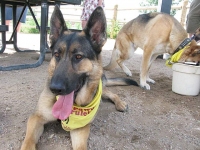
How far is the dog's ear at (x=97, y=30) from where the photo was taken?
81.4 inches

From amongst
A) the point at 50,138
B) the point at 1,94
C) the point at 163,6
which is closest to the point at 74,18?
the point at 163,6

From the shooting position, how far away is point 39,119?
1.93m

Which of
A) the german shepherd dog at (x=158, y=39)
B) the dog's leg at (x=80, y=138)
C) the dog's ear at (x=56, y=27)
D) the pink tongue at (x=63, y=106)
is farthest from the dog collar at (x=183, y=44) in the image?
the pink tongue at (x=63, y=106)

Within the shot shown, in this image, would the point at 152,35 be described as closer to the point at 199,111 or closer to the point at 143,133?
the point at 199,111

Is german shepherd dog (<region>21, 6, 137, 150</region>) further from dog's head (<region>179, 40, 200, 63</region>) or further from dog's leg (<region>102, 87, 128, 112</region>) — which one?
dog's head (<region>179, 40, 200, 63</region>)

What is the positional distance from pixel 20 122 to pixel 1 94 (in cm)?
82

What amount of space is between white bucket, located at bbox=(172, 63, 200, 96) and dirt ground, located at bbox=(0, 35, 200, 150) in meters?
0.10

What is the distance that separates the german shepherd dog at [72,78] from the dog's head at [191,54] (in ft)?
6.19

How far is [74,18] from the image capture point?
1511cm

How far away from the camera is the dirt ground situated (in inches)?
79.0

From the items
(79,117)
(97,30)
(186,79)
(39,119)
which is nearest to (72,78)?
(79,117)

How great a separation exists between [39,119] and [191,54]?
2617mm

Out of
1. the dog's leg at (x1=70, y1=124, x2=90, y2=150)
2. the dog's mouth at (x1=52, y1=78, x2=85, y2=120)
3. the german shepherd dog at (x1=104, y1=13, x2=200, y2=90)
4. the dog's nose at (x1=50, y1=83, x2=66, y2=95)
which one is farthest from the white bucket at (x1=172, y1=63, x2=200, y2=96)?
the dog's nose at (x1=50, y1=83, x2=66, y2=95)

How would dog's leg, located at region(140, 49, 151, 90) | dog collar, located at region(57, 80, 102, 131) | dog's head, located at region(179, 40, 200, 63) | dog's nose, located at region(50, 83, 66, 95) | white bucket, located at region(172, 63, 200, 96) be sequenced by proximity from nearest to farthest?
dog's nose, located at region(50, 83, 66, 95)
dog collar, located at region(57, 80, 102, 131)
white bucket, located at region(172, 63, 200, 96)
dog's head, located at region(179, 40, 200, 63)
dog's leg, located at region(140, 49, 151, 90)
